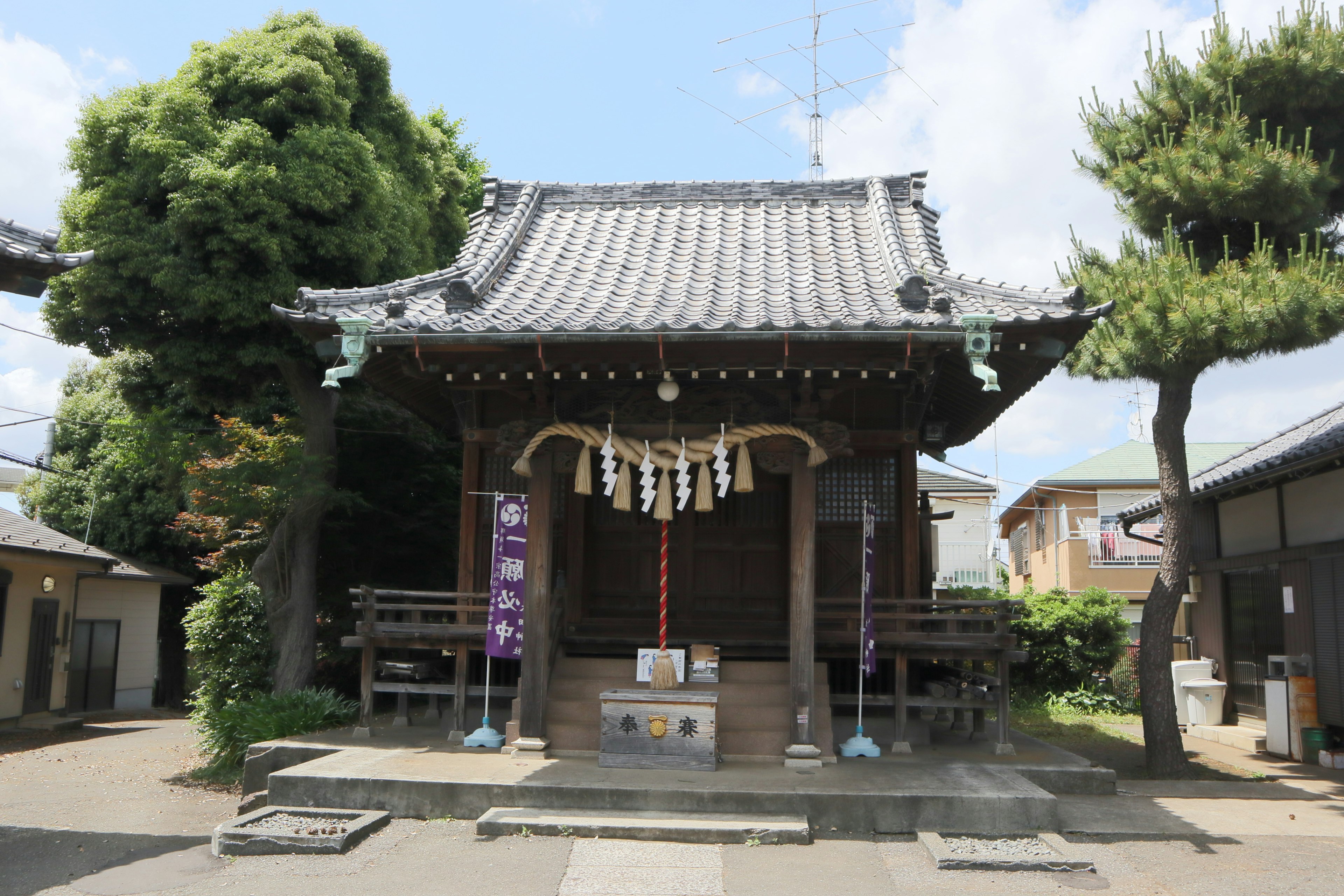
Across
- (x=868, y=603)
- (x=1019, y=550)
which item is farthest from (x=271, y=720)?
(x=1019, y=550)

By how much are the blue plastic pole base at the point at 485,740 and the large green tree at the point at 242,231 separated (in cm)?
528

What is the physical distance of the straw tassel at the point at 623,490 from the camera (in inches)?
356

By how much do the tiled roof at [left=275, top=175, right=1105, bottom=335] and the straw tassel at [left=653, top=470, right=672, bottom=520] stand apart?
5.05ft

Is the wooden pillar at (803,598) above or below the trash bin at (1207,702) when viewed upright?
above

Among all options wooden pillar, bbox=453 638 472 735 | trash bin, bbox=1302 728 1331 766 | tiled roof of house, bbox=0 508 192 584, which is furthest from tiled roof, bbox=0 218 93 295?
trash bin, bbox=1302 728 1331 766

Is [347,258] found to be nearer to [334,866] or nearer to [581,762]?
[581,762]

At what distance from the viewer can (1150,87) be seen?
11344 millimetres

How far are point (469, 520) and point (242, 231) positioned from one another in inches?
209

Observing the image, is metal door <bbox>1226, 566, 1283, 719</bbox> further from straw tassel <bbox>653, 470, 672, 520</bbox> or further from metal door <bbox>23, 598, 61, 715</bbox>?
metal door <bbox>23, 598, 61, 715</bbox>

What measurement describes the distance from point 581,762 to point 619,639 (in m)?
1.95

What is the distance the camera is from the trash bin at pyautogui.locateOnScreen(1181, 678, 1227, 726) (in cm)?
1520

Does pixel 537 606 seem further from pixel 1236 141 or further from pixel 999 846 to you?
pixel 1236 141

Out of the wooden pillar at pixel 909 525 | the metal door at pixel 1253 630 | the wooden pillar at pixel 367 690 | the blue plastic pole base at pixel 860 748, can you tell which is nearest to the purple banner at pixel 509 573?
the wooden pillar at pixel 367 690

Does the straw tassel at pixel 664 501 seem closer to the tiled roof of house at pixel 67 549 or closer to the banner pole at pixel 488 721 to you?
the banner pole at pixel 488 721
